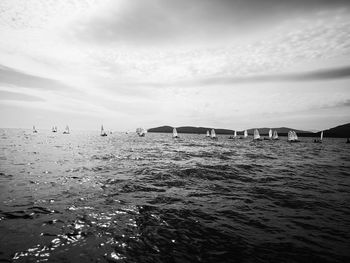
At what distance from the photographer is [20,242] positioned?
6797mm

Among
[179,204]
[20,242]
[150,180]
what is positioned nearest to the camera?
[20,242]

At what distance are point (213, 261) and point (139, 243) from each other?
8.67 feet

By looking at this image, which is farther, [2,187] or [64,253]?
[2,187]

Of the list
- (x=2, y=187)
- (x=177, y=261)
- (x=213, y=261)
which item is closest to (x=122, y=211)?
(x=177, y=261)

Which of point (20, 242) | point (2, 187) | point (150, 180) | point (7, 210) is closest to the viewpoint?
point (20, 242)

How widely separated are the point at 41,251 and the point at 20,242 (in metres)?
1.17

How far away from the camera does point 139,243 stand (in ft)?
23.1

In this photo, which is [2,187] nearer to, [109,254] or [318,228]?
[109,254]

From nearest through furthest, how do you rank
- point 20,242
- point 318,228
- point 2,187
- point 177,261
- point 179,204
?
point 177,261, point 20,242, point 318,228, point 179,204, point 2,187

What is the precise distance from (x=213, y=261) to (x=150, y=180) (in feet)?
37.3

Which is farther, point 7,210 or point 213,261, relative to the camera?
point 7,210

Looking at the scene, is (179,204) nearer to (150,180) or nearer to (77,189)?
(150,180)

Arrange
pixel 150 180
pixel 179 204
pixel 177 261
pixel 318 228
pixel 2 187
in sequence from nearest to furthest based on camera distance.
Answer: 1. pixel 177 261
2. pixel 318 228
3. pixel 179 204
4. pixel 2 187
5. pixel 150 180

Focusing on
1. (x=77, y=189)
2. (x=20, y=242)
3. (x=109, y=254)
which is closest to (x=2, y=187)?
(x=77, y=189)
